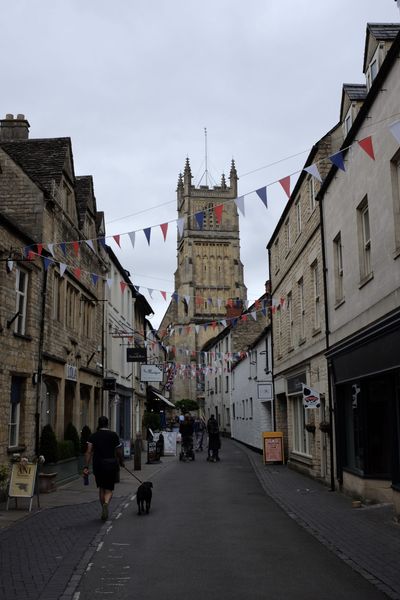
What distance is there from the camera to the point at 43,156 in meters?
19.6

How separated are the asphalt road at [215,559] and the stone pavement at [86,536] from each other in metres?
0.21

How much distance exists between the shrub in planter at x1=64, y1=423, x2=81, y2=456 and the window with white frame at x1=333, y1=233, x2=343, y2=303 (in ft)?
29.3

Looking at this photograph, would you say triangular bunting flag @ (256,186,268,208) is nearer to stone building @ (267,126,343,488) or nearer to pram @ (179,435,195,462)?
stone building @ (267,126,343,488)

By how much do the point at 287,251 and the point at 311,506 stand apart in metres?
11.1

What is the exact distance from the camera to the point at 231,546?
8359mm

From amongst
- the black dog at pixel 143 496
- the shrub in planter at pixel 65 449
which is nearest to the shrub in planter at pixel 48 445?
the shrub in planter at pixel 65 449

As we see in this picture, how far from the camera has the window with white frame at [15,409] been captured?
576 inches

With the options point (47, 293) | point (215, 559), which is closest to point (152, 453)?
point (47, 293)

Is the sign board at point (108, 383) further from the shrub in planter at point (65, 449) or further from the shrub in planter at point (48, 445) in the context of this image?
the shrub in planter at point (48, 445)

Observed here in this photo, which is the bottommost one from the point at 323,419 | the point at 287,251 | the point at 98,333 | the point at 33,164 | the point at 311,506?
the point at 311,506

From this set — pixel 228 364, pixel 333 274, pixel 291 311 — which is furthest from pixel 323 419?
pixel 228 364

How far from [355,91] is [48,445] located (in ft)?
36.6

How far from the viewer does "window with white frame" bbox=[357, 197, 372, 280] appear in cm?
1227

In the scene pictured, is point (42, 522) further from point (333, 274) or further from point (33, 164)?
point (33, 164)
